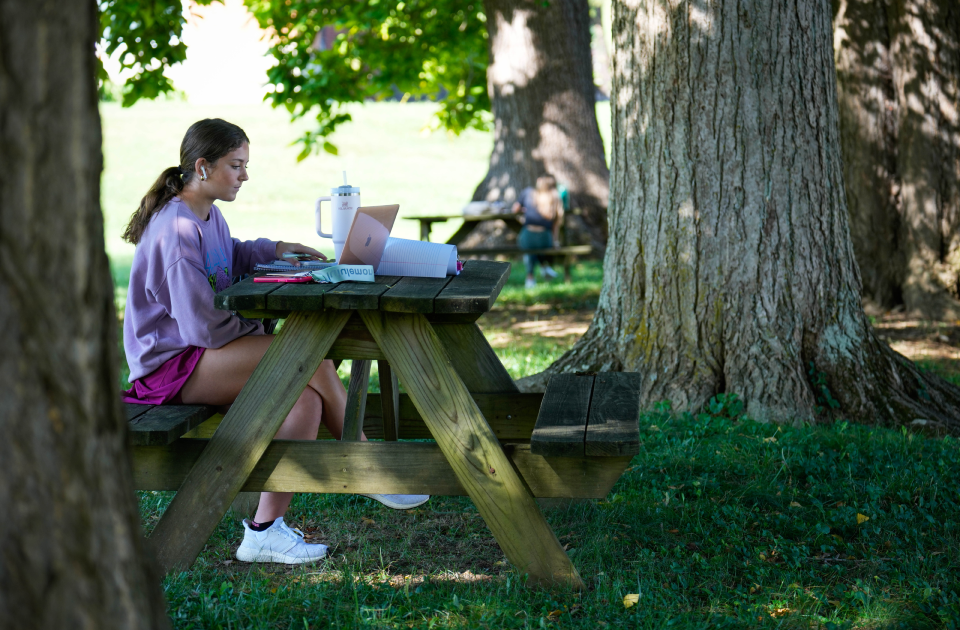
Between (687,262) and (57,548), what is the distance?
3.37 meters

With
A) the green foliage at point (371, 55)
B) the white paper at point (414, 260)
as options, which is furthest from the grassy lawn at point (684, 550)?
the green foliage at point (371, 55)

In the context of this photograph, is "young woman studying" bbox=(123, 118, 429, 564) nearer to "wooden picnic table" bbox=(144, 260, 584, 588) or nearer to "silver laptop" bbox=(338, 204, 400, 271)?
"wooden picnic table" bbox=(144, 260, 584, 588)

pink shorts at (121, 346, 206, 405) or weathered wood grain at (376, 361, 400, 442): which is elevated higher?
pink shorts at (121, 346, 206, 405)

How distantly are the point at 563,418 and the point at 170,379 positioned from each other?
1209 millimetres

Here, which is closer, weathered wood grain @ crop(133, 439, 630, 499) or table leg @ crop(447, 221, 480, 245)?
weathered wood grain @ crop(133, 439, 630, 499)

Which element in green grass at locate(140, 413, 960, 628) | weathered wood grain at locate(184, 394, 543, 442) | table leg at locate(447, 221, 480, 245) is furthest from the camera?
table leg at locate(447, 221, 480, 245)

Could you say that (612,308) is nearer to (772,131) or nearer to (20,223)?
(772,131)

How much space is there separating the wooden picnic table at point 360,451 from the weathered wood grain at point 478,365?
0.41 metres

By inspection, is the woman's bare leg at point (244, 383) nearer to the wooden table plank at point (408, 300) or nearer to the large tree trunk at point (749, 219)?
the wooden table plank at point (408, 300)

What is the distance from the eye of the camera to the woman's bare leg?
276 centimetres

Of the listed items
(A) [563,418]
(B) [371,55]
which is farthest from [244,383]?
(B) [371,55]

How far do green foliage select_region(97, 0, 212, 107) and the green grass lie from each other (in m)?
4.38

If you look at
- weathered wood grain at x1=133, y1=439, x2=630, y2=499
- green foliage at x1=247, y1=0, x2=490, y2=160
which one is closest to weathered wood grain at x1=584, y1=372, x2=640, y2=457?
weathered wood grain at x1=133, y1=439, x2=630, y2=499

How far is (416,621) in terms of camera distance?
95.2 inches
